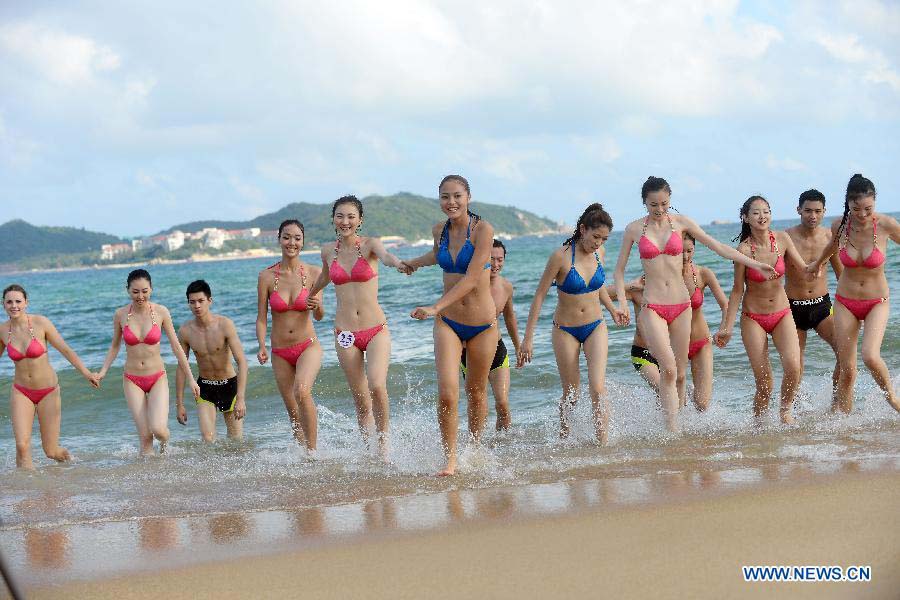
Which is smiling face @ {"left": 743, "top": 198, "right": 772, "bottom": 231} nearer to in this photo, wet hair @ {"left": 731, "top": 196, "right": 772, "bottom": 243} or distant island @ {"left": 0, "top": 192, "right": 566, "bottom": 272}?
wet hair @ {"left": 731, "top": 196, "right": 772, "bottom": 243}

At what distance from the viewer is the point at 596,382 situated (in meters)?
8.02

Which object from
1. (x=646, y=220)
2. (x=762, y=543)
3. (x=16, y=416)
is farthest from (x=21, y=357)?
(x=762, y=543)

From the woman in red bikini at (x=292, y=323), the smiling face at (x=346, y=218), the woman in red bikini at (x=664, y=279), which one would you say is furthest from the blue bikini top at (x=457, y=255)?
the woman in red bikini at (x=292, y=323)

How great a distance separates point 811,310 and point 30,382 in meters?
7.48

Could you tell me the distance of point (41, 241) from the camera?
13325 centimetres

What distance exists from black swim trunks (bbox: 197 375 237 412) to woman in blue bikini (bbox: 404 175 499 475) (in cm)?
364

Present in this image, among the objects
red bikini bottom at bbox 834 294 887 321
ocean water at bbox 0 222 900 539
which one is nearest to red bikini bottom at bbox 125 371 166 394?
ocean water at bbox 0 222 900 539

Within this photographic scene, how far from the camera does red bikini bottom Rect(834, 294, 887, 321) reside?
328 inches

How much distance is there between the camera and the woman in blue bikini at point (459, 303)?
6566 mm

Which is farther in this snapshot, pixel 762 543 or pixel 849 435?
pixel 849 435

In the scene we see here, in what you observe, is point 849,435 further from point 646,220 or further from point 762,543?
point 762,543

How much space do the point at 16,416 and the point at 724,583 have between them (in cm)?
710

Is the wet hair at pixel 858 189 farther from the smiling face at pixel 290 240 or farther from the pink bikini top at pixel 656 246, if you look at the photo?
the smiling face at pixel 290 240

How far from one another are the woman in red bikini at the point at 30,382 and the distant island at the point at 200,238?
9082cm
